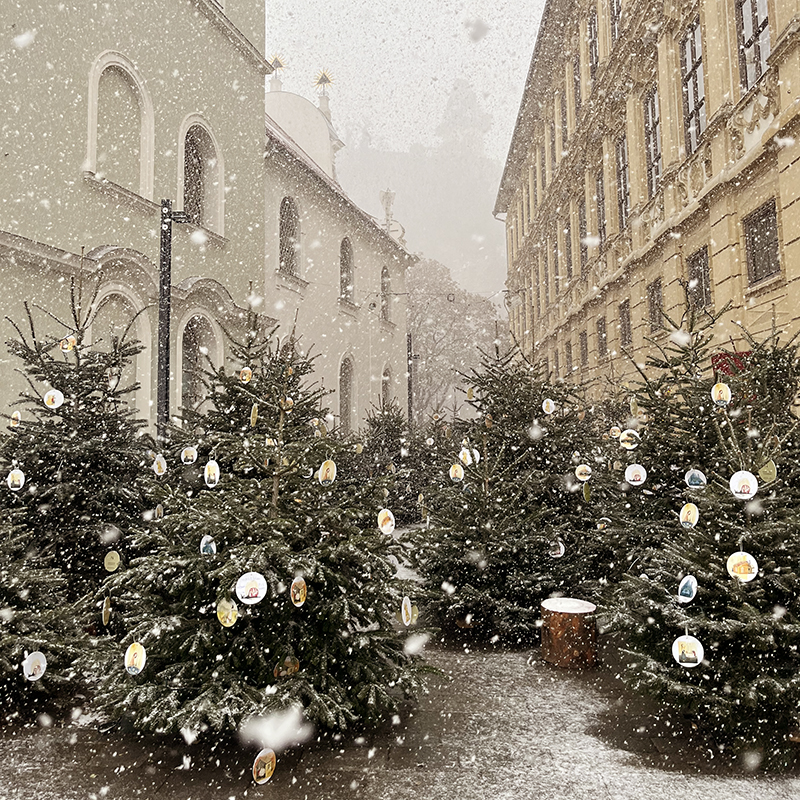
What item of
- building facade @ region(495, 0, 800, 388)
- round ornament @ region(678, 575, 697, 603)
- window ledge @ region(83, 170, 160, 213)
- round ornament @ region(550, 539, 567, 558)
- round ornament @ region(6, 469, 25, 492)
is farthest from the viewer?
window ledge @ region(83, 170, 160, 213)

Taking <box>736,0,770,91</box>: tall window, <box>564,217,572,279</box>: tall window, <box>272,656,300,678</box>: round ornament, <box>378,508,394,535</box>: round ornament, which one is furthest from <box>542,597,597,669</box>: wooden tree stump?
<box>564,217,572,279</box>: tall window

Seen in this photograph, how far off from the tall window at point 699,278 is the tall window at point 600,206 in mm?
7062

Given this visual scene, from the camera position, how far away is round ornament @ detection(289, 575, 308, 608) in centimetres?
382

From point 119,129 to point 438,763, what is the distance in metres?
12.1

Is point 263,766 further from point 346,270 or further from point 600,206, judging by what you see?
point 346,270

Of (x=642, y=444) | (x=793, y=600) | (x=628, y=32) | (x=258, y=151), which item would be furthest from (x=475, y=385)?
(x=628, y=32)

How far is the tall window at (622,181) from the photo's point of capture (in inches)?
736

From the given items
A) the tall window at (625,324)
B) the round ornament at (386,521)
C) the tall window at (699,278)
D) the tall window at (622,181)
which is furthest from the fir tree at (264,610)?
the tall window at (622,181)

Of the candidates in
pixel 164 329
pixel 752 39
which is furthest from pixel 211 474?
pixel 752 39

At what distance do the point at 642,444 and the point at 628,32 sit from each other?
15.5 meters

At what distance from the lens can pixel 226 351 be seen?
14719 mm

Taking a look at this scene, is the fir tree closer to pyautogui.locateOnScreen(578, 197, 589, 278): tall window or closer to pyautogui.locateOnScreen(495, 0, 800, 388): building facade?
pyautogui.locateOnScreen(495, 0, 800, 388): building facade

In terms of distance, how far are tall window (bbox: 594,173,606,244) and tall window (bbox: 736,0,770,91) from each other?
873cm

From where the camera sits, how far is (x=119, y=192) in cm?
1149
